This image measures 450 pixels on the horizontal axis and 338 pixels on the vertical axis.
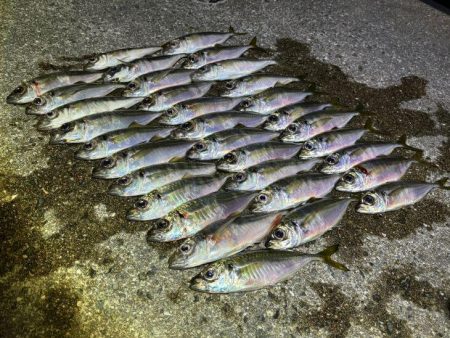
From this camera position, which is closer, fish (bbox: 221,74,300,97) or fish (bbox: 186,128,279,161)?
fish (bbox: 186,128,279,161)

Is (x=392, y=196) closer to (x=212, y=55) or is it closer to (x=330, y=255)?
(x=330, y=255)

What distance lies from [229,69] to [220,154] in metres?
1.45

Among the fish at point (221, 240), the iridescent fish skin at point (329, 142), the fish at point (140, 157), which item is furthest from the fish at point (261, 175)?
the fish at point (140, 157)

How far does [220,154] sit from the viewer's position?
4082mm

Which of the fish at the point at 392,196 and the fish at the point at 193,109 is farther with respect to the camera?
the fish at the point at 193,109

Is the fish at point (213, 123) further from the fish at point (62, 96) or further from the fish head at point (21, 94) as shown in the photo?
the fish head at point (21, 94)

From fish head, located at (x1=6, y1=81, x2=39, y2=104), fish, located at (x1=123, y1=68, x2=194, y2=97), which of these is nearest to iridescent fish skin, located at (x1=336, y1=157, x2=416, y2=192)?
fish, located at (x1=123, y1=68, x2=194, y2=97)

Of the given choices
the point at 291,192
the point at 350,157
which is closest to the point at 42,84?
the point at 291,192

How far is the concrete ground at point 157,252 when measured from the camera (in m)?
3.19

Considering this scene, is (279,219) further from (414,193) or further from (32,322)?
(32,322)

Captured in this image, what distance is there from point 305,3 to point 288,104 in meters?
3.01

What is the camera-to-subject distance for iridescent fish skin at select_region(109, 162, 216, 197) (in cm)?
371

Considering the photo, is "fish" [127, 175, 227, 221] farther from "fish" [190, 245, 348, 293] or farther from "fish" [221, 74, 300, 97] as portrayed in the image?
"fish" [221, 74, 300, 97]

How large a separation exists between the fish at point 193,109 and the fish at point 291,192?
128 cm
